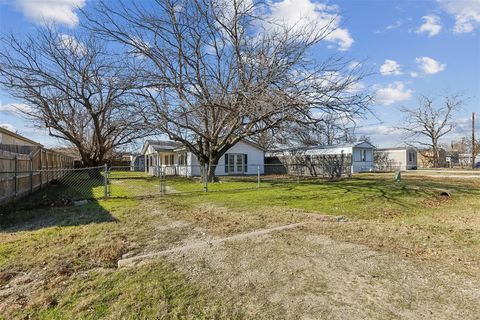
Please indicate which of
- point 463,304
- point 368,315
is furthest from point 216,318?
point 463,304

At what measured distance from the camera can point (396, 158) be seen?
130 feet

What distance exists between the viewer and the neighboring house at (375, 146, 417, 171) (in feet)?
127

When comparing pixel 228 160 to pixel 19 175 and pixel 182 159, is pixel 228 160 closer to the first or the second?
pixel 182 159

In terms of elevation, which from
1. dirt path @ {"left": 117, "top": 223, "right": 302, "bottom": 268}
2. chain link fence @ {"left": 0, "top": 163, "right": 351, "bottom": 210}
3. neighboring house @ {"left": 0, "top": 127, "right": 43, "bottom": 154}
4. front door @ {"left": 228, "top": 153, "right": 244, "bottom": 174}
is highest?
neighboring house @ {"left": 0, "top": 127, "right": 43, "bottom": 154}

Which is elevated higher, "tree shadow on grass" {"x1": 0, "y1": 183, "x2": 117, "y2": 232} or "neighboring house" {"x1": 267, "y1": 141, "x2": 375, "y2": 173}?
"neighboring house" {"x1": 267, "y1": 141, "x2": 375, "y2": 173}

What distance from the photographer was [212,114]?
54.2 feet

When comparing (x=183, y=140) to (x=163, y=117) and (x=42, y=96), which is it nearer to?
(x=163, y=117)

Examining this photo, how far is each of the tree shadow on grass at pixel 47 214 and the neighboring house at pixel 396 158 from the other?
34.8 meters

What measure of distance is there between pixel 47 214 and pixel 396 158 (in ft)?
129

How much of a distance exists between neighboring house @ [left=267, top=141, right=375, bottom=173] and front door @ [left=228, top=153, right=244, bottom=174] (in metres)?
5.21

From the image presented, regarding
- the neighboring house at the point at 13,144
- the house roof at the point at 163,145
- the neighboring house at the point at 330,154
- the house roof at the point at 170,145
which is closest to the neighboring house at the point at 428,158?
the neighboring house at the point at 330,154

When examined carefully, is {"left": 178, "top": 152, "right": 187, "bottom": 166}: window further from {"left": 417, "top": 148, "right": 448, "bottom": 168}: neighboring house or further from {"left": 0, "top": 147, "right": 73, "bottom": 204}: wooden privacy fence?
{"left": 417, "top": 148, "right": 448, "bottom": 168}: neighboring house

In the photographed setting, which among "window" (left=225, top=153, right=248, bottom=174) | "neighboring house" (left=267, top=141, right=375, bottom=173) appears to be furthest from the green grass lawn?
"neighboring house" (left=267, top=141, right=375, bottom=173)

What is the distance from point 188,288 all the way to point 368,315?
6.09 feet
